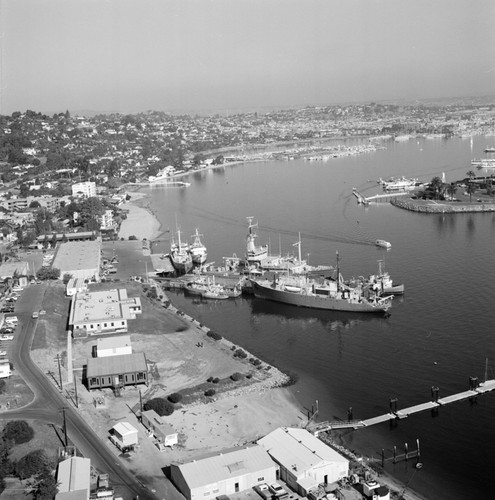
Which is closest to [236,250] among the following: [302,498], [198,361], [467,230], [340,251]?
[340,251]

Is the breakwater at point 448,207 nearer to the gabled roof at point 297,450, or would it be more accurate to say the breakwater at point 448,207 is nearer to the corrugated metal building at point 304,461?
Answer: the gabled roof at point 297,450

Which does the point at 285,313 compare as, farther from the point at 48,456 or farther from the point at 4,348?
the point at 48,456

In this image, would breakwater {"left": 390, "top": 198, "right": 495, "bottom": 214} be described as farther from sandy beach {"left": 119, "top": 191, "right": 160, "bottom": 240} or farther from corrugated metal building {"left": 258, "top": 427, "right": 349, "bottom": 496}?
corrugated metal building {"left": 258, "top": 427, "right": 349, "bottom": 496}

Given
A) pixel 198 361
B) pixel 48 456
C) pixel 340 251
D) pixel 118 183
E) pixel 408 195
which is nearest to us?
pixel 48 456

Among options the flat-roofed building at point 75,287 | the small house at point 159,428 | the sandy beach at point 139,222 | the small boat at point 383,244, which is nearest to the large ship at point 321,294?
the flat-roofed building at point 75,287

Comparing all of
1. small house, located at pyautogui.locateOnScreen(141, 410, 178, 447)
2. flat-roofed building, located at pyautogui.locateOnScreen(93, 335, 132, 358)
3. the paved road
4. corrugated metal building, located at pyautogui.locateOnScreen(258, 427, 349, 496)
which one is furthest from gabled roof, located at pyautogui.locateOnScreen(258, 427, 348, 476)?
flat-roofed building, located at pyautogui.locateOnScreen(93, 335, 132, 358)

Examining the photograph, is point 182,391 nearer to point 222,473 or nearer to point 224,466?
point 224,466
